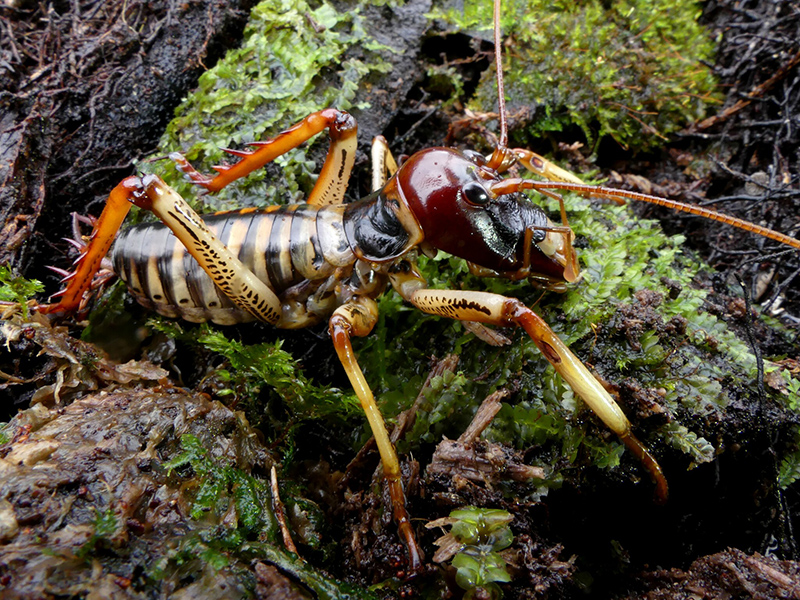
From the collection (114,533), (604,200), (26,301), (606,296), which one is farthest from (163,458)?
(604,200)

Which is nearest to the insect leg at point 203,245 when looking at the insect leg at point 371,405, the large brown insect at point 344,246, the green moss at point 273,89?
the large brown insect at point 344,246

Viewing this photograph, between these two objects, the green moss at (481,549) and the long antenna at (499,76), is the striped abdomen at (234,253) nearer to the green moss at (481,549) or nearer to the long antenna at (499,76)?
the long antenna at (499,76)

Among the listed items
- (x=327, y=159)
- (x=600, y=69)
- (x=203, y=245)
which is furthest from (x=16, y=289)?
(x=600, y=69)

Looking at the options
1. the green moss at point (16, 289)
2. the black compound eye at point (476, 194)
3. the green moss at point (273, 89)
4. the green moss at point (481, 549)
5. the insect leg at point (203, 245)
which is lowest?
the green moss at point (481, 549)

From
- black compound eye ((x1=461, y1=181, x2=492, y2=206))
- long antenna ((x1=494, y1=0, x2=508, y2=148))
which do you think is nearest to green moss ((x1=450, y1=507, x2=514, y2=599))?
black compound eye ((x1=461, y1=181, x2=492, y2=206))

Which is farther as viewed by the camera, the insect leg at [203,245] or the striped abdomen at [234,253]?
the striped abdomen at [234,253]

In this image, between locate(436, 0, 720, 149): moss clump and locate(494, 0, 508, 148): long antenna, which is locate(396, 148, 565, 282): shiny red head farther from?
locate(436, 0, 720, 149): moss clump

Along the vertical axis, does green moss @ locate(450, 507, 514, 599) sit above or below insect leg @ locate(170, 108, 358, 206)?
below

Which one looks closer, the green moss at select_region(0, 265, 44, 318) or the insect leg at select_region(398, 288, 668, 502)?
the insect leg at select_region(398, 288, 668, 502)
